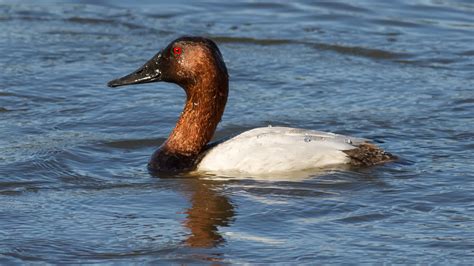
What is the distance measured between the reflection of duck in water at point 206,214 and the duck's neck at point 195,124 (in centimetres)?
47

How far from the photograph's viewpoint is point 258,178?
29.9 feet

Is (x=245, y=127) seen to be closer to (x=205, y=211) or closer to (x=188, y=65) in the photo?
(x=188, y=65)

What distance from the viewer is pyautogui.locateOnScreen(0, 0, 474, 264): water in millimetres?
7535

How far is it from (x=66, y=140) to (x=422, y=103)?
362cm

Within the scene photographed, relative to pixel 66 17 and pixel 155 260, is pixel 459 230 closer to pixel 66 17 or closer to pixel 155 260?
pixel 155 260

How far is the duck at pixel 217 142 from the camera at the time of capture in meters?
9.19

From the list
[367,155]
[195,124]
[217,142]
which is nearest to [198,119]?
[195,124]

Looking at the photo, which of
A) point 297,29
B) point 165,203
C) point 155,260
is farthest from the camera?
point 297,29

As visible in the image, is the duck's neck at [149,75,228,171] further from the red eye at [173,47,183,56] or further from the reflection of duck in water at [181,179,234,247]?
the reflection of duck in water at [181,179,234,247]

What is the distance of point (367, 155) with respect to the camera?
9.38m

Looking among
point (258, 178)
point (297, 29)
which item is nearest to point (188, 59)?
point (258, 178)

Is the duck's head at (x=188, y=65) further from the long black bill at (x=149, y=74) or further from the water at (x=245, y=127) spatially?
the water at (x=245, y=127)

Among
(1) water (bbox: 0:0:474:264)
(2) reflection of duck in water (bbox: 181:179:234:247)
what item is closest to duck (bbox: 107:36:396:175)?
(1) water (bbox: 0:0:474:264)

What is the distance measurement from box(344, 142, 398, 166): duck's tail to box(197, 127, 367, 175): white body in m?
0.05
